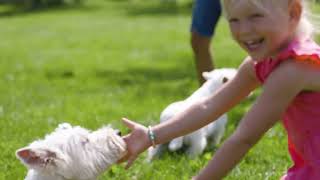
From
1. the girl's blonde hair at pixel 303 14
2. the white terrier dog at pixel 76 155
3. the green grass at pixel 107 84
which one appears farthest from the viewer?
the green grass at pixel 107 84

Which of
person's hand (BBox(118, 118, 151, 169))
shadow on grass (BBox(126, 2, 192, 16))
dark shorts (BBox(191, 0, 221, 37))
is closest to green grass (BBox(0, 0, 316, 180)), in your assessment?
dark shorts (BBox(191, 0, 221, 37))

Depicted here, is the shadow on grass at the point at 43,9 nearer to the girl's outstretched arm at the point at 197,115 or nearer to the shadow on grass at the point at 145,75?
the shadow on grass at the point at 145,75

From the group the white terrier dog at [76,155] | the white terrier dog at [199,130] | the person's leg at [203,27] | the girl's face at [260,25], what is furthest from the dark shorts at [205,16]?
the girl's face at [260,25]

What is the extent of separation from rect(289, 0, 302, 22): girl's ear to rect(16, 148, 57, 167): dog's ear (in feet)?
4.98

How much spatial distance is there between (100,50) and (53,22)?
12012 millimetres

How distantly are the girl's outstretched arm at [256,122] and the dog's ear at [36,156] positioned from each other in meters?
1.05

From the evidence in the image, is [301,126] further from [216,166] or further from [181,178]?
[181,178]

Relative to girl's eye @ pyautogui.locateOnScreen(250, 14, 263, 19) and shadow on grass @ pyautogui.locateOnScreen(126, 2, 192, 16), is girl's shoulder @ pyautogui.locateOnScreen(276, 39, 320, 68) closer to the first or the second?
girl's eye @ pyautogui.locateOnScreen(250, 14, 263, 19)

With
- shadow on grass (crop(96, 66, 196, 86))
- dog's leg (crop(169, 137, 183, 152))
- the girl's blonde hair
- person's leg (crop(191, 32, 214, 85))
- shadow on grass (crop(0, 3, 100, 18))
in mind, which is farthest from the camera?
shadow on grass (crop(0, 3, 100, 18))

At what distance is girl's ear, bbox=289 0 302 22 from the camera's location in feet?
11.1

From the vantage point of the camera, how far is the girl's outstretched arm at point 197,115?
156 inches

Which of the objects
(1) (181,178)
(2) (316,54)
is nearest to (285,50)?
(2) (316,54)

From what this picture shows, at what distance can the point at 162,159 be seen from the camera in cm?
609

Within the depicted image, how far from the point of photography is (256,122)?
3.35 meters
